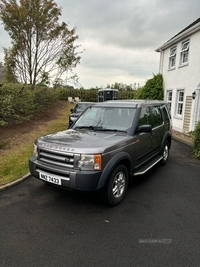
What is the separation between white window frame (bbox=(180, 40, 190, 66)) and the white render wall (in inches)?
8.0

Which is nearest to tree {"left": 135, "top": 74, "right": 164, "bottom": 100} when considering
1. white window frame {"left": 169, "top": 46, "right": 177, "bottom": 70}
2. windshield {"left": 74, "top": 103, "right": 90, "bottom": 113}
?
white window frame {"left": 169, "top": 46, "right": 177, "bottom": 70}

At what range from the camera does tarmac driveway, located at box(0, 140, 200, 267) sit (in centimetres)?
231

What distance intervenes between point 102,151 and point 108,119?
1328 mm

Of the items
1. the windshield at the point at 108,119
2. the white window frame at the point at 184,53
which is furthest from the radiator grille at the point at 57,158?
the white window frame at the point at 184,53

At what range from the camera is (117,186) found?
137 inches

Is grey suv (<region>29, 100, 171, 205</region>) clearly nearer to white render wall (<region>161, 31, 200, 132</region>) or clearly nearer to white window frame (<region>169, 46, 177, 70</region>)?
white render wall (<region>161, 31, 200, 132</region>)

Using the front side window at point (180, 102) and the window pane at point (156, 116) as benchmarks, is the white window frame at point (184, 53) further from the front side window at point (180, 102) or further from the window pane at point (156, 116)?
the window pane at point (156, 116)

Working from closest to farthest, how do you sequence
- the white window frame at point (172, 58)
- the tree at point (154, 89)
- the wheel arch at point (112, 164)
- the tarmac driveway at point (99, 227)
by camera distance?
the tarmac driveway at point (99, 227)
the wheel arch at point (112, 164)
the white window frame at point (172, 58)
the tree at point (154, 89)

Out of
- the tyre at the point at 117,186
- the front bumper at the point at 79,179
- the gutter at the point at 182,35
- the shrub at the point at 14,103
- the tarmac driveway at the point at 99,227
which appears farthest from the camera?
the gutter at the point at 182,35

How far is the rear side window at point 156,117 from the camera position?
4891 millimetres

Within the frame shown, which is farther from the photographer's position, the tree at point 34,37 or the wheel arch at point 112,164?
the tree at point 34,37

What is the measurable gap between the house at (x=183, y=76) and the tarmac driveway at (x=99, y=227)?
719cm

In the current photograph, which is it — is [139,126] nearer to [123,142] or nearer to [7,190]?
[123,142]

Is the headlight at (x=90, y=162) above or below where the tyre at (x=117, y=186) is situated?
above
